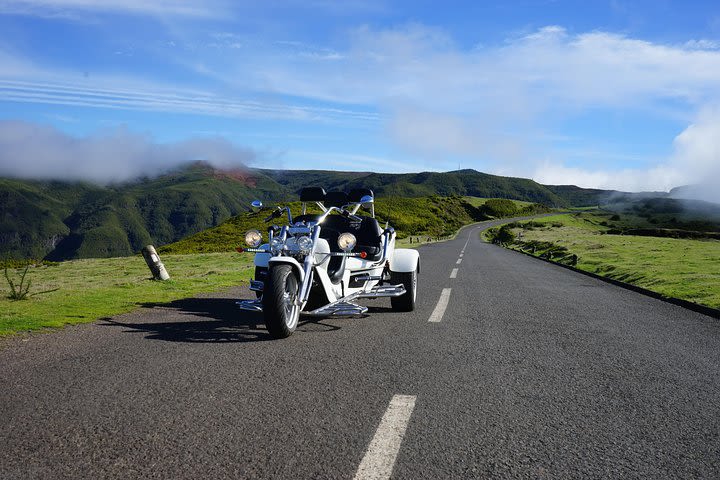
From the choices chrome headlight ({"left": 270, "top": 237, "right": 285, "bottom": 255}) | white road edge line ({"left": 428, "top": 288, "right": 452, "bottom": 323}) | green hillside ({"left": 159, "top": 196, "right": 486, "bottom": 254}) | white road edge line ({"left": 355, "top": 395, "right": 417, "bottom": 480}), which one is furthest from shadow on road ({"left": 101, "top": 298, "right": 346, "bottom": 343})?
green hillside ({"left": 159, "top": 196, "right": 486, "bottom": 254})

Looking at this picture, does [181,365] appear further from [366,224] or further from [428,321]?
[366,224]

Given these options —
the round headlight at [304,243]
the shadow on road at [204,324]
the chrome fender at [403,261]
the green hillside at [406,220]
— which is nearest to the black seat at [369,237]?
the chrome fender at [403,261]

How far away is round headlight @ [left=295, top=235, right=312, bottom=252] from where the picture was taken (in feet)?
21.7

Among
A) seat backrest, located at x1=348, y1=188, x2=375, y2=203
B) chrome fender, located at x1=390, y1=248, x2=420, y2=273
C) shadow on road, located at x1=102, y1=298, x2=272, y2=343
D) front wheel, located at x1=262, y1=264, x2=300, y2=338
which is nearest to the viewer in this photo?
front wheel, located at x1=262, y1=264, x2=300, y2=338

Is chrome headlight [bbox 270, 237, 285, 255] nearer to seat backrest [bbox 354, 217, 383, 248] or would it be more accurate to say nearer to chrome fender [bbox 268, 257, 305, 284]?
chrome fender [bbox 268, 257, 305, 284]

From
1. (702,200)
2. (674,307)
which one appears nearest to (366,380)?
(674,307)

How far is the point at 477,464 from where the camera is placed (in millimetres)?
→ 2854

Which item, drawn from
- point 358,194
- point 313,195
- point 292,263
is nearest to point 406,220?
point 358,194

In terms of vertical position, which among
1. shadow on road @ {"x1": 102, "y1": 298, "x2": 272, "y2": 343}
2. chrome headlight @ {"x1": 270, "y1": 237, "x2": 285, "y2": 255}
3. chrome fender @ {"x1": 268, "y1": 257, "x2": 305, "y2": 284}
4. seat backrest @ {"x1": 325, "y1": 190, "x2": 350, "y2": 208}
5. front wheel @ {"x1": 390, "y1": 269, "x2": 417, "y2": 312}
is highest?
seat backrest @ {"x1": 325, "y1": 190, "x2": 350, "y2": 208}

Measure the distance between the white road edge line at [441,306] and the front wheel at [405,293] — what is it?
1.53 feet

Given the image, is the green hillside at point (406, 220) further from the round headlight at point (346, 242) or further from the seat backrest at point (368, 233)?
the round headlight at point (346, 242)

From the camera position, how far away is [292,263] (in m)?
6.11

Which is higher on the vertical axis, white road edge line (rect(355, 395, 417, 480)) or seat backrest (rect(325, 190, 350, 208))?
seat backrest (rect(325, 190, 350, 208))

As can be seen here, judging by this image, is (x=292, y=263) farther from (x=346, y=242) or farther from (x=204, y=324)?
(x=204, y=324)
